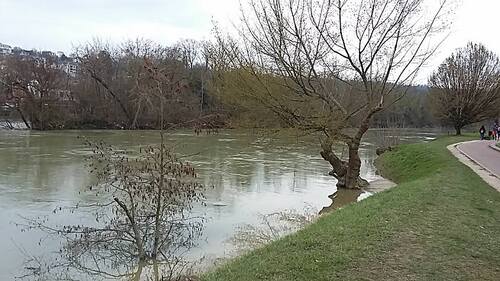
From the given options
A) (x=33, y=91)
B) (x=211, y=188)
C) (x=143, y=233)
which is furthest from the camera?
(x=33, y=91)

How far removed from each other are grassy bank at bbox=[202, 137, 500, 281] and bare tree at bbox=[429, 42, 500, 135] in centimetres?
3785

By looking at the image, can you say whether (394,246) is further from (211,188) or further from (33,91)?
(33,91)

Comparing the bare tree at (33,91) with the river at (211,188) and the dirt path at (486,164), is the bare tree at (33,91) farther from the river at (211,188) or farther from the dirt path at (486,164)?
the dirt path at (486,164)

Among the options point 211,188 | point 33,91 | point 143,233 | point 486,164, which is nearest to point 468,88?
point 486,164

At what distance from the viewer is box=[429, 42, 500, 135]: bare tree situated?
47.4m

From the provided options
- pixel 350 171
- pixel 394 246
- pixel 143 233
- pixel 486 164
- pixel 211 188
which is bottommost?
pixel 211 188

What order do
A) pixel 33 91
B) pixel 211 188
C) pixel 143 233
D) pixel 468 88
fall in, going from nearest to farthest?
pixel 143 233 < pixel 211 188 < pixel 468 88 < pixel 33 91

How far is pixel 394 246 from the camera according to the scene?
766 centimetres

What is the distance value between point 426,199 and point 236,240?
4533mm

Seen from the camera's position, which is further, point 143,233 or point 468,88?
point 468,88

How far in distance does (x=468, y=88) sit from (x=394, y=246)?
44.0 meters

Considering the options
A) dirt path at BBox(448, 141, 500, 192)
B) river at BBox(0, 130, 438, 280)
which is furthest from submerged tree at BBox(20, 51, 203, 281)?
dirt path at BBox(448, 141, 500, 192)

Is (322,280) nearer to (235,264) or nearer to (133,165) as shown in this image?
(235,264)

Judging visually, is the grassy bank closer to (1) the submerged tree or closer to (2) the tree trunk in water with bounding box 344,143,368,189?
(1) the submerged tree
